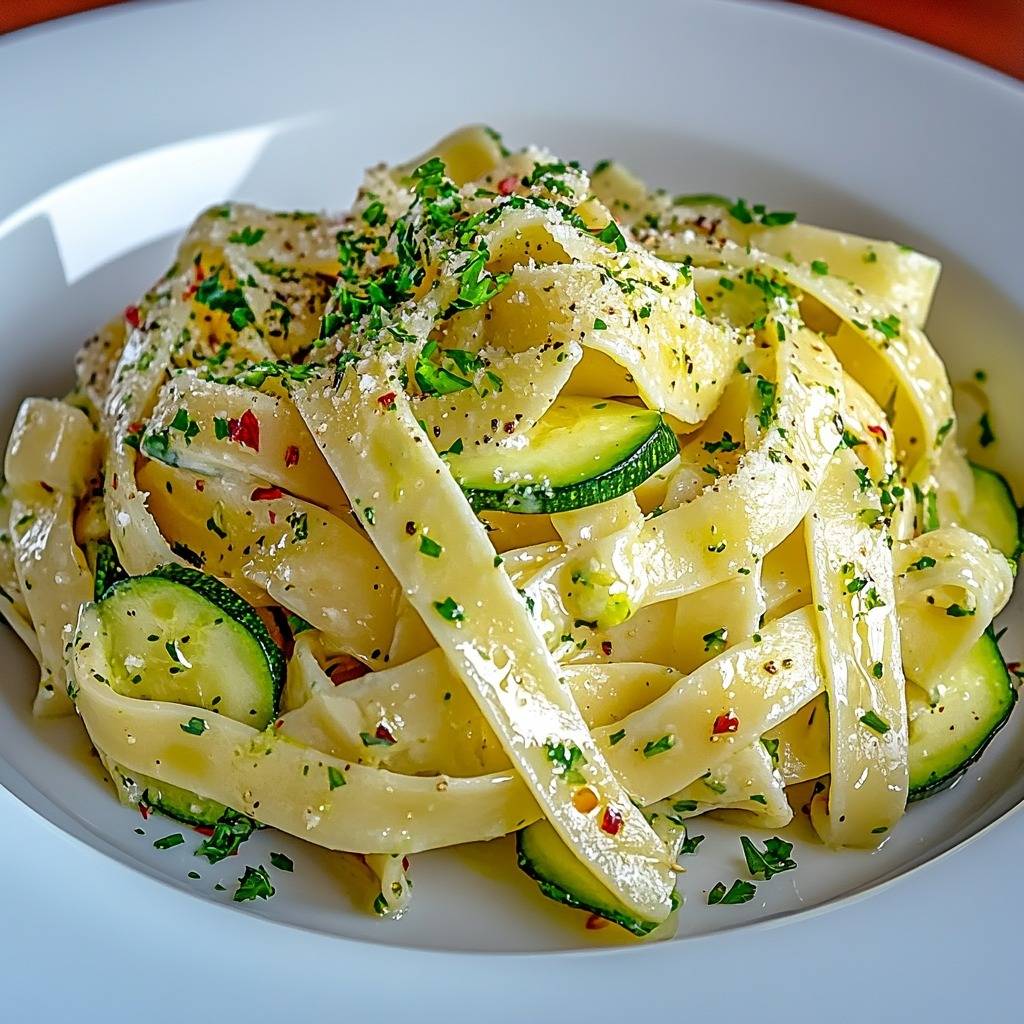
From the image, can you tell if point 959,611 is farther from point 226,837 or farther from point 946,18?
point 946,18

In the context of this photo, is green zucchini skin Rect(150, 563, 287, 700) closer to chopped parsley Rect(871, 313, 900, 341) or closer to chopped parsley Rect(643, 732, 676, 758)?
chopped parsley Rect(643, 732, 676, 758)

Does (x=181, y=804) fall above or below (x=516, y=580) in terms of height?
below

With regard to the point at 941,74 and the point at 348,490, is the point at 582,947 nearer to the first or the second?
the point at 348,490

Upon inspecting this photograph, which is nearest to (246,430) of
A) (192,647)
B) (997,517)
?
(192,647)

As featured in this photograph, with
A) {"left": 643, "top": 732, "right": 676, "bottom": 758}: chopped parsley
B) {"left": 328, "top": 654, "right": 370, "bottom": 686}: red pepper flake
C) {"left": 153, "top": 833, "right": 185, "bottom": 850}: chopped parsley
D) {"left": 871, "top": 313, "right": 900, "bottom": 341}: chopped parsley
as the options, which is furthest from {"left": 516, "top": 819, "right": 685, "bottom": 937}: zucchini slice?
{"left": 871, "top": 313, "right": 900, "bottom": 341}: chopped parsley

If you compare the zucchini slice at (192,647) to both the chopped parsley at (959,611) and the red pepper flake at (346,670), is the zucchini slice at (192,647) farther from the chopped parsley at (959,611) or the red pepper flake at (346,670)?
the chopped parsley at (959,611)

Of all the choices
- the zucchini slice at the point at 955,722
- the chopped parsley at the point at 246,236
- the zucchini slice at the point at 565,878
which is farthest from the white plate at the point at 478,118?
the zucchini slice at the point at 565,878

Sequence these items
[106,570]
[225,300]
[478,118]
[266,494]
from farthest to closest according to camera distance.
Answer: [478,118], [225,300], [106,570], [266,494]
